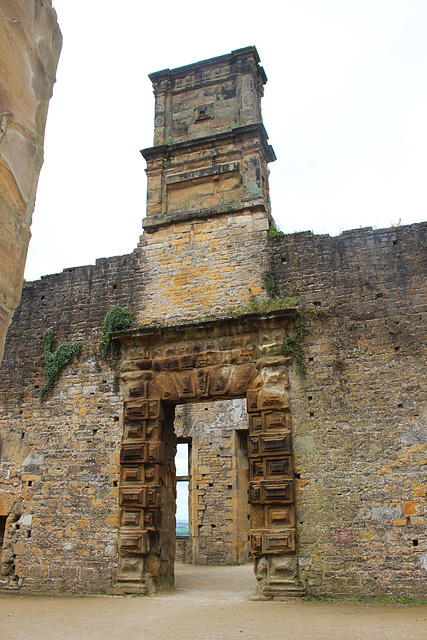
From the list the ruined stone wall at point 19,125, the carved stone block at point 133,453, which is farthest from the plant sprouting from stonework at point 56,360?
the ruined stone wall at point 19,125

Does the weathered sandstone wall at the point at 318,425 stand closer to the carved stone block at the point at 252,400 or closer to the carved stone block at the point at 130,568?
the carved stone block at the point at 130,568

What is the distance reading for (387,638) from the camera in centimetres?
484

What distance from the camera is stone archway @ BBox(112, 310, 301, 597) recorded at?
732 cm

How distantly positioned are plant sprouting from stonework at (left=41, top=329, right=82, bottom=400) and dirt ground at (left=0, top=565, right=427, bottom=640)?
3.31 m

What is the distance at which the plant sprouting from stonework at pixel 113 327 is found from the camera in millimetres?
9094

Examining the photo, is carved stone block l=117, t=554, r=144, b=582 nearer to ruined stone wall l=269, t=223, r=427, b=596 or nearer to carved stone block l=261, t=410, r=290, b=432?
ruined stone wall l=269, t=223, r=427, b=596

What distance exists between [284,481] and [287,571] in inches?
45.0

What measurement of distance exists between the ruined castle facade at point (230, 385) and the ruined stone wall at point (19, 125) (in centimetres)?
659

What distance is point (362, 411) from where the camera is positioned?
7.50 m

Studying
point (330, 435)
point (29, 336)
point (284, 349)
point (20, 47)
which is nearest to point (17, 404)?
point (29, 336)

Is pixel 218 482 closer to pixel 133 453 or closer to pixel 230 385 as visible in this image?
pixel 133 453

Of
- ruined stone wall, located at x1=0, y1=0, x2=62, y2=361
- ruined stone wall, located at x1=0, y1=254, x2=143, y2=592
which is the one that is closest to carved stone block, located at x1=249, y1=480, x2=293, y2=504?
ruined stone wall, located at x1=0, y1=254, x2=143, y2=592

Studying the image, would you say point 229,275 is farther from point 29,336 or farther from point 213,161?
point 29,336

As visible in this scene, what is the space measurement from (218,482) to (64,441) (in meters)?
5.51
